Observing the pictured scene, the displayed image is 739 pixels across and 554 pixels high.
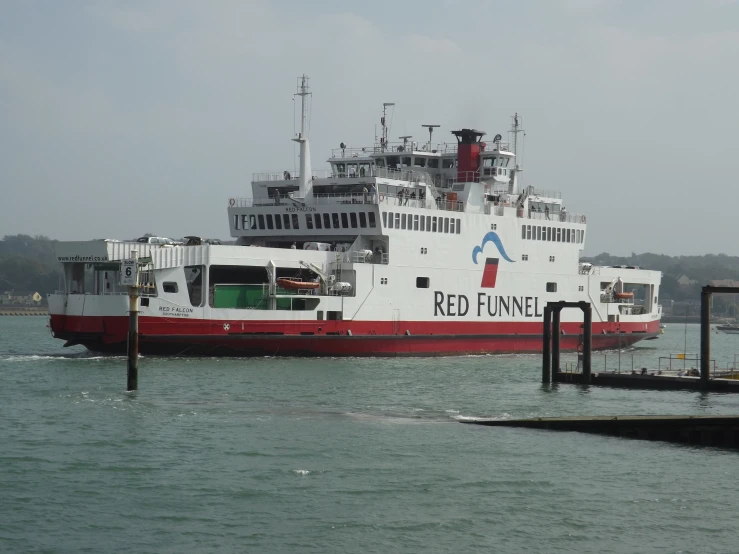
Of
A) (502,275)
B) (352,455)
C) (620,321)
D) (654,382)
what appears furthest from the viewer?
(620,321)

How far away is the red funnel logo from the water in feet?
52.1

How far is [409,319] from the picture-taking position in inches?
1642

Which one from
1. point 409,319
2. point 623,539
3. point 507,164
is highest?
point 507,164

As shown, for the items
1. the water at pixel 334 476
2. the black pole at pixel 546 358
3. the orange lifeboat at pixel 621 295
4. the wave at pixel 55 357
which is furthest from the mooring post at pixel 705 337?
the orange lifeboat at pixel 621 295

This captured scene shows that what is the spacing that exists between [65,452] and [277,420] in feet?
16.7

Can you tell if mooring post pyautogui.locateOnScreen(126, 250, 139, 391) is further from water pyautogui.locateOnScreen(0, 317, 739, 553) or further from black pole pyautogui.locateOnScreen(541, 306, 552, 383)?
black pole pyautogui.locateOnScreen(541, 306, 552, 383)

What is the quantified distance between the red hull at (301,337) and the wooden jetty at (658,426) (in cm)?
1554

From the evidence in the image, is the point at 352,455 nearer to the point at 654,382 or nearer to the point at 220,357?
the point at 654,382

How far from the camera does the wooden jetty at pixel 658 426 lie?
70.3 feet

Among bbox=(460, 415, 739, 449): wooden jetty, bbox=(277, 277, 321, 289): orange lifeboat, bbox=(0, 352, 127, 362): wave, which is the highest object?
bbox=(277, 277, 321, 289): orange lifeboat

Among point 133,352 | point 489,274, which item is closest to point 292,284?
point 489,274

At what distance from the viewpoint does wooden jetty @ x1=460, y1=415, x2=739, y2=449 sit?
21438 mm

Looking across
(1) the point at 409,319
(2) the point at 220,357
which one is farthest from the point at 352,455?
(1) the point at 409,319

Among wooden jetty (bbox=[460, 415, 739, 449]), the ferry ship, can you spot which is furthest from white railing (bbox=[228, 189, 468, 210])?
wooden jetty (bbox=[460, 415, 739, 449])
